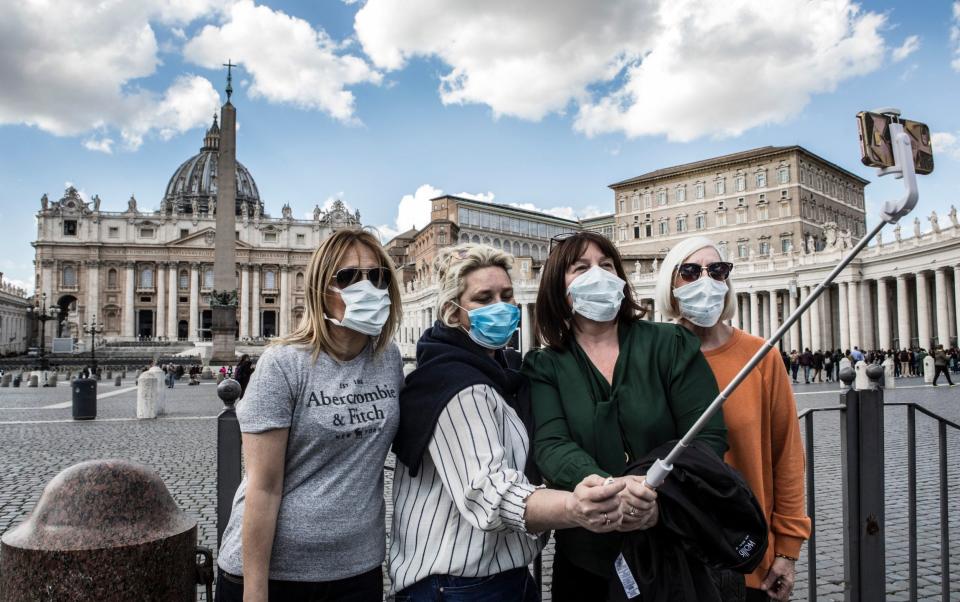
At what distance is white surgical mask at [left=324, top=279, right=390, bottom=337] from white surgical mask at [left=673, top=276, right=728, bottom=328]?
4.10 ft

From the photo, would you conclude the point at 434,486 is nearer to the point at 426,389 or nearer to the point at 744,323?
the point at 426,389

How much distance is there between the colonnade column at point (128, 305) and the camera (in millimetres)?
84125

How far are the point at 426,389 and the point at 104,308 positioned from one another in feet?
316

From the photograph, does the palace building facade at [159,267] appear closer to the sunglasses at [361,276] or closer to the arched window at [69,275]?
the arched window at [69,275]

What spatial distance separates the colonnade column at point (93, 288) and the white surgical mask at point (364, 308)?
311 feet

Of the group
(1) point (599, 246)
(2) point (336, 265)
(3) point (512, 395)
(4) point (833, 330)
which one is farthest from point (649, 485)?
(4) point (833, 330)

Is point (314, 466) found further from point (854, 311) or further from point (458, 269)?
point (854, 311)

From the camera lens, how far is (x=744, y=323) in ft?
164

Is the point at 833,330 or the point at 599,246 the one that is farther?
the point at 833,330

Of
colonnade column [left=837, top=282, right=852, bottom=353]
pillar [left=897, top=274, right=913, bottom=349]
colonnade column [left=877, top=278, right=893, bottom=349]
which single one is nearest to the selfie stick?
pillar [left=897, top=274, right=913, bottom=349]

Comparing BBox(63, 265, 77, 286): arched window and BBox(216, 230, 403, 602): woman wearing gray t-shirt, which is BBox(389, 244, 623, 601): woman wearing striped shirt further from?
BBox(63, 265, 77, 286): arched window

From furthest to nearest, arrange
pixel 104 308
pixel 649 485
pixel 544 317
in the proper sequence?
pixel 104 308
pixel 544 317
pixel 649 485

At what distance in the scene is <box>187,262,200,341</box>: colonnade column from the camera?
87.0 m

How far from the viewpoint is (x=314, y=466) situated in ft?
6.72
